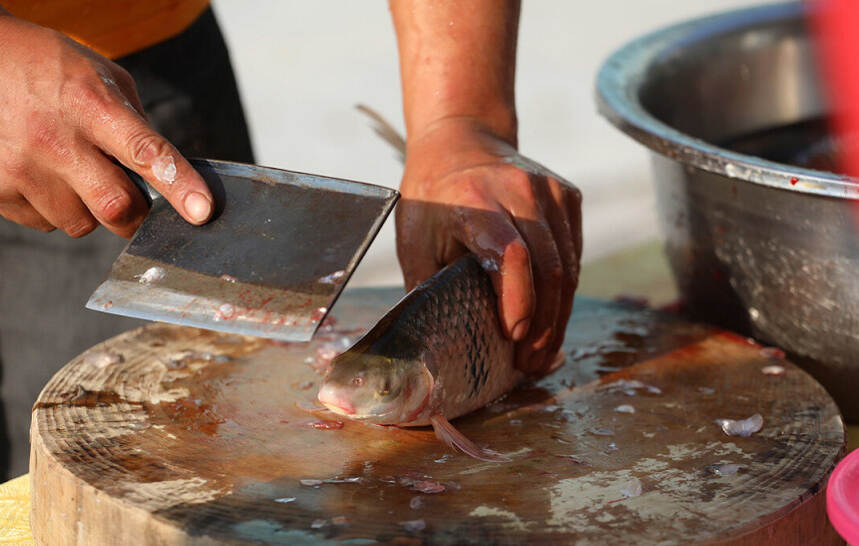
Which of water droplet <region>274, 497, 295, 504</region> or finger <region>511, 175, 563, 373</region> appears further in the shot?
finger <region>511, 175, 563, 373</region>

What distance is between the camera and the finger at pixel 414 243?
209cm

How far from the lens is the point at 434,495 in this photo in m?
1.62

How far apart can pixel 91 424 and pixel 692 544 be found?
41.5 inches

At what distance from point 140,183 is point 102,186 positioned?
7 centimetres

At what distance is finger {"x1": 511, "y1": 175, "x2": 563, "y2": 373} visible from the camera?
2.01m

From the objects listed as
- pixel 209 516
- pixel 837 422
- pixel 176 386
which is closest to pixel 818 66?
pixel 837 422

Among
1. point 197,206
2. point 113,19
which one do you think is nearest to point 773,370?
point 197,206

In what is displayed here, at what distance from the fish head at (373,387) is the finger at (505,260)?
264 mm

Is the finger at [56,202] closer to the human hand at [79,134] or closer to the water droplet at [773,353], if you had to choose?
the human hand at [79,134]

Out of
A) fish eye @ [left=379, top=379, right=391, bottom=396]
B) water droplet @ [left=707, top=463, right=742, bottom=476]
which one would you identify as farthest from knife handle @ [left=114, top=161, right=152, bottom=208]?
water droplet @ [left=707, top=463, right=742, bottom=476]

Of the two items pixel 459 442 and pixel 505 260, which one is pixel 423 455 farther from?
pixel 505 260

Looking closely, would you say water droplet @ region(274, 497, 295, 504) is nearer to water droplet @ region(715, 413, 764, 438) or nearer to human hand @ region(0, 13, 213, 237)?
human hand @ region(0, 13, 213, 237)

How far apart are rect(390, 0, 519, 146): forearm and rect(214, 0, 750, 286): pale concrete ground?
3799mm

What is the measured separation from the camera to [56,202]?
1798 mm
